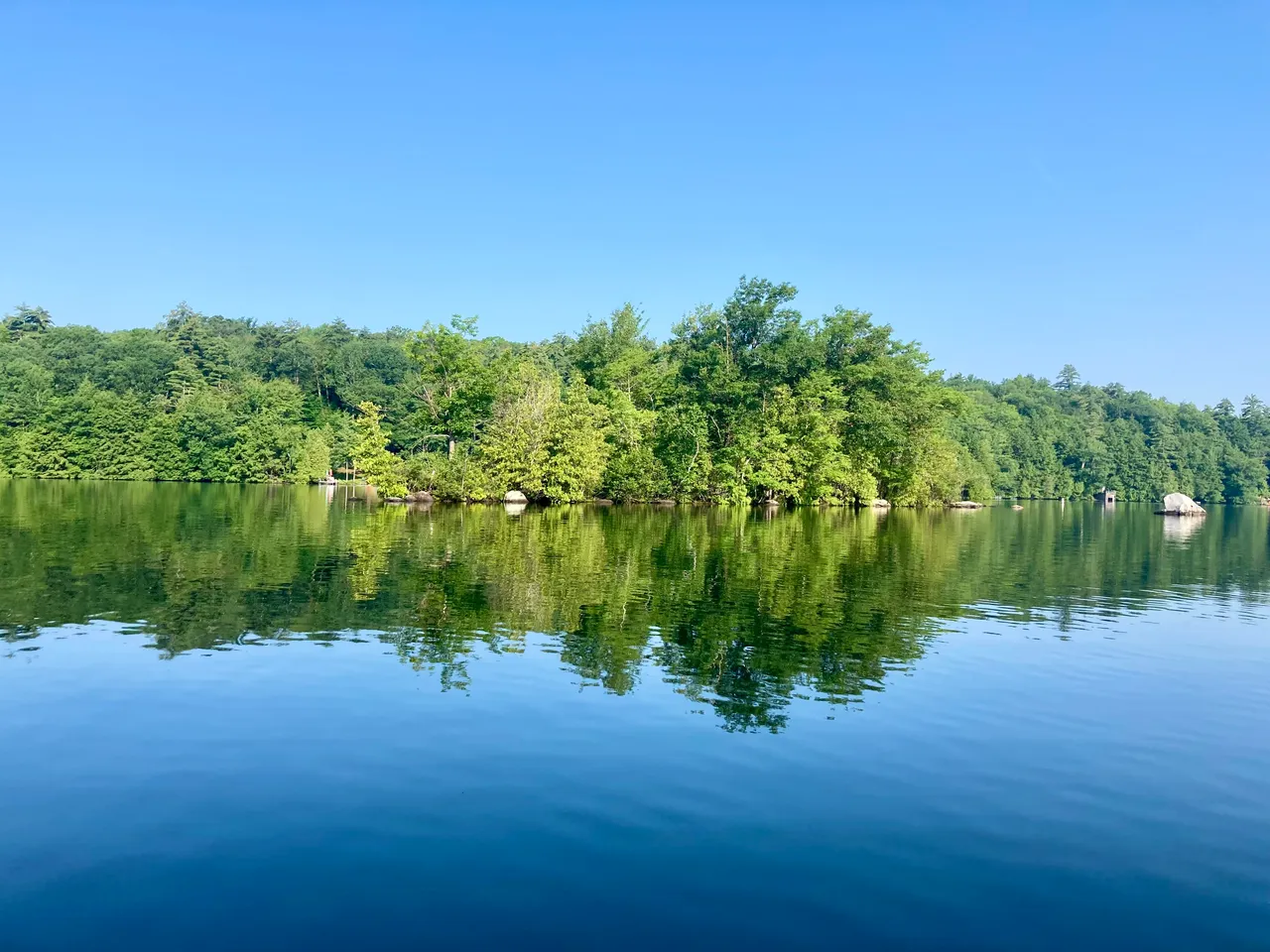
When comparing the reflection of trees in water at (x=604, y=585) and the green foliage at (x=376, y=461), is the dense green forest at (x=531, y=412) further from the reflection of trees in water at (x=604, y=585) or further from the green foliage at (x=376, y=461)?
the reflection of trees in water at (x=604, y=585)

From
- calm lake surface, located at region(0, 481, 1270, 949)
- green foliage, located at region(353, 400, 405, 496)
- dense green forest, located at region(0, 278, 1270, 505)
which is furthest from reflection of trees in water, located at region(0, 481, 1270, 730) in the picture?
dense green forest, located at region(0, 278, 1270, 505)

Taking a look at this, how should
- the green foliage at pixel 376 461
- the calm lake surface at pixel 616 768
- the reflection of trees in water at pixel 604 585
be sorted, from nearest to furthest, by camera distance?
1. the calm lake surface at pixel 616 768
2. the reflection of trees in water at pixel 604 585
3. the green foliage at pixel 376 461

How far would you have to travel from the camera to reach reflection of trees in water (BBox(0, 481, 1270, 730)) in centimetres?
1541

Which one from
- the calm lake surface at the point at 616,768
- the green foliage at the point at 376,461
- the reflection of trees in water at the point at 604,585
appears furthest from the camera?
the green foliage at the point at 376,461

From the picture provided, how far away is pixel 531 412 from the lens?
2534 inches

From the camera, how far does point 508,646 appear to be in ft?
51.2

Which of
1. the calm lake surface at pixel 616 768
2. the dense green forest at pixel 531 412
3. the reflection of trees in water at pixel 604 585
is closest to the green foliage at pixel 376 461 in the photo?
the dense green forest at pixel 531 412

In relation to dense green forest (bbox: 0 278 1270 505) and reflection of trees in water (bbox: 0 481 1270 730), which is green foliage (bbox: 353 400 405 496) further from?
reflection of trees in water (bbox: 0 481 1270 730)

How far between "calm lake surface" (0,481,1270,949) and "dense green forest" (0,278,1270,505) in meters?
44.1

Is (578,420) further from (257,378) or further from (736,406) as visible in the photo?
(257,378)

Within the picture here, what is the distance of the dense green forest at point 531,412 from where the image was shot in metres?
66.4

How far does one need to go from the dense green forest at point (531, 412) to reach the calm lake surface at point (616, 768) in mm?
44079

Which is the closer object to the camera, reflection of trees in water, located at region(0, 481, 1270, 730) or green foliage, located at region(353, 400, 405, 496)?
reflection of trees in water, located at region(0, 481, 1270, 730)

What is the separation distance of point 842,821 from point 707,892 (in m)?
2.04
